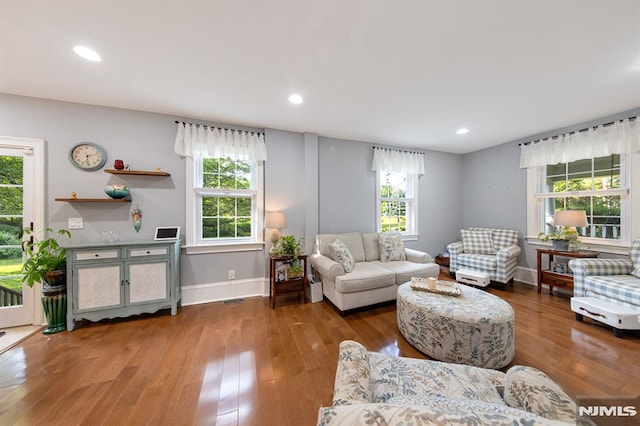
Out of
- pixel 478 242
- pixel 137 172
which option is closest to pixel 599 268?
pixel 478 242

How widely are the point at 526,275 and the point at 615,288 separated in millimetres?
1553

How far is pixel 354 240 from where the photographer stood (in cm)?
345

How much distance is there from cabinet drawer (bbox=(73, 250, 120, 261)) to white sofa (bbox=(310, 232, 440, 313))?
7.32 feet

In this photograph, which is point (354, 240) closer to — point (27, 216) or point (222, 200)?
point (222, 200)

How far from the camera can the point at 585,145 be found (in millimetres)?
3084

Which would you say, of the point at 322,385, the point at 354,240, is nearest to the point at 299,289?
the point at 354,240

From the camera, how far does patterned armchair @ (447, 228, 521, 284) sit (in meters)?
3.36

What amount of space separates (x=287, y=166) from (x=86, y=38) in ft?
7.19

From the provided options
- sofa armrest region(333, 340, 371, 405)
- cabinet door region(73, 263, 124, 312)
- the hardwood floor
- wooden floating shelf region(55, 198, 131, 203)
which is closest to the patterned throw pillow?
the hardwood floor

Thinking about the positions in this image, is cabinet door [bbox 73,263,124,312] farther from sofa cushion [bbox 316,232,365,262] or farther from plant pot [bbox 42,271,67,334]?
sofa cushion [bbox 316,232,365,262]

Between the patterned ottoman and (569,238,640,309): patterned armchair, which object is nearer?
the patterned ottoman

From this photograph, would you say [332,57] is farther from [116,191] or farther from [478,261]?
[478,261]

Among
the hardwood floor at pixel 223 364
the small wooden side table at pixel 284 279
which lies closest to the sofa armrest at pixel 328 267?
the small wooden side table at pixel 284 279

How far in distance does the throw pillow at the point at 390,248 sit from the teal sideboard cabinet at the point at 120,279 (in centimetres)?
280
